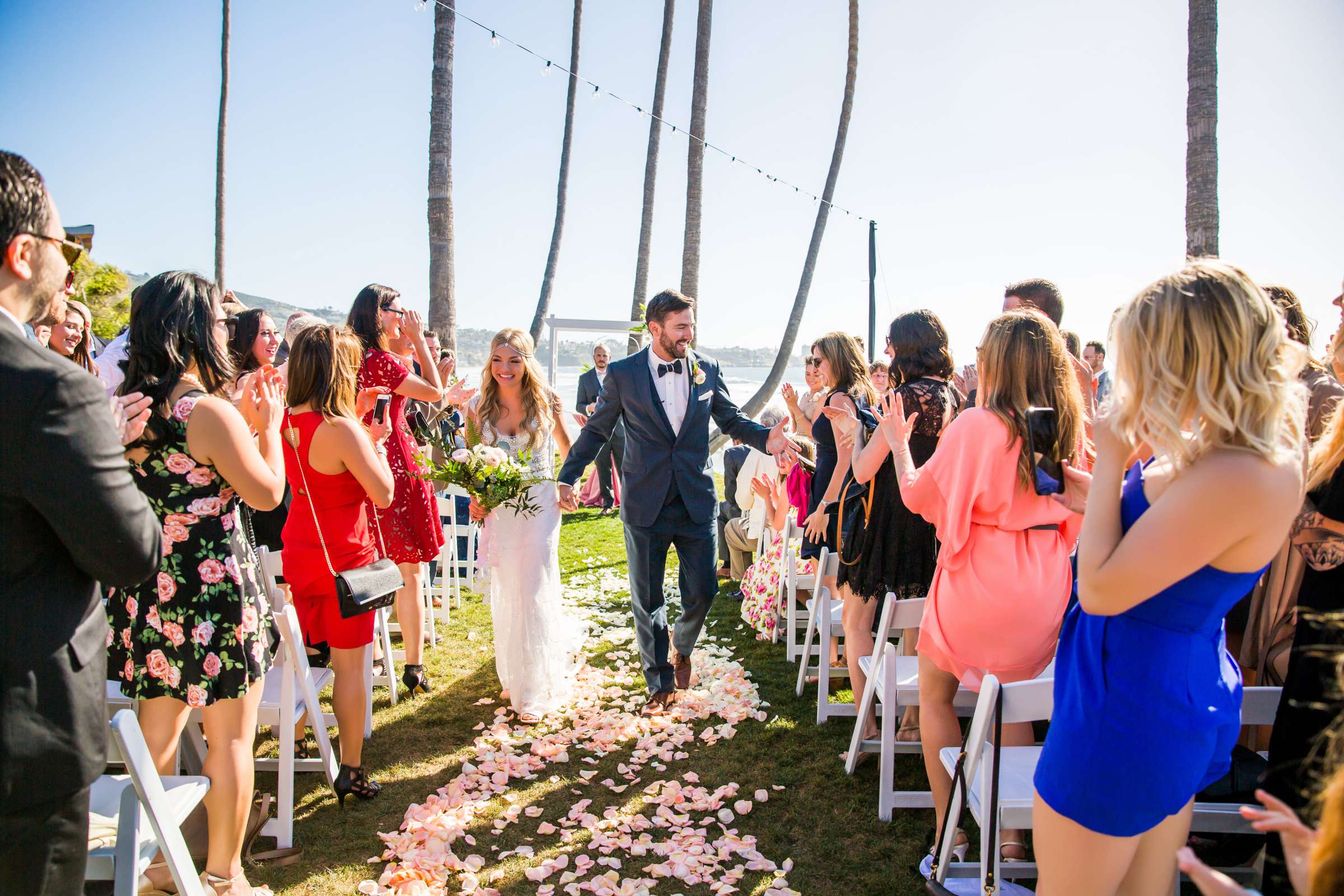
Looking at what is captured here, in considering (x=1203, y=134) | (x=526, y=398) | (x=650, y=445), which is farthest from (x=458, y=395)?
(x=1203, y=134)

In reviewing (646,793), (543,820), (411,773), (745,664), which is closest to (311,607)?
(411,773)

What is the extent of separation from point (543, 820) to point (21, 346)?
120 inches

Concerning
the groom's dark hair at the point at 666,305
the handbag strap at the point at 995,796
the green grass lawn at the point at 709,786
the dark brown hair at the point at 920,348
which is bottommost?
the green grass lawn at the point at 709,786

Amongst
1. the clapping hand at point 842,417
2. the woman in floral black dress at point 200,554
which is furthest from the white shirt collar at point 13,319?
the clapping hand at point 842,417

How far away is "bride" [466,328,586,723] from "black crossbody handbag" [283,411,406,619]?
117cm

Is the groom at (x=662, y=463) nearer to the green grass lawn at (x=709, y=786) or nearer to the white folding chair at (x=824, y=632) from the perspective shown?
the white folding chair at (x=824, y=632)

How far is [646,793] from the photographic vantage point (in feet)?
13.2

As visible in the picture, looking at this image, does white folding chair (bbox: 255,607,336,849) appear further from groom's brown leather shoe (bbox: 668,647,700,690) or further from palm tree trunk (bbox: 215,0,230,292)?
palm tree trunk (bbox: 215,0,230,292)

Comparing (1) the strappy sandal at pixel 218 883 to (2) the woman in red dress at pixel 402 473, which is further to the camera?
(2) the woman in red dress at pixel 402 473

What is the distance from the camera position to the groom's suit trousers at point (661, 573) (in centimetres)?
512

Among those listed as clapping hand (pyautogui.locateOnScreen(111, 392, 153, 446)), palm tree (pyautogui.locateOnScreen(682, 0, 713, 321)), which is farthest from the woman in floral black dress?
palm tree (pyautogui.locateOnScreen(682, 0, 713, 321))

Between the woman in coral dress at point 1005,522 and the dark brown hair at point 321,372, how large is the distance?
265cm

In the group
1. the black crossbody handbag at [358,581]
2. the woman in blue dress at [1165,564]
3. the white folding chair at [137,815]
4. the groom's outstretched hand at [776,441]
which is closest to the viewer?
the woman in blue dress at [1165,564]

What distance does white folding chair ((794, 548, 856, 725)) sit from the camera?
15.2 ft
